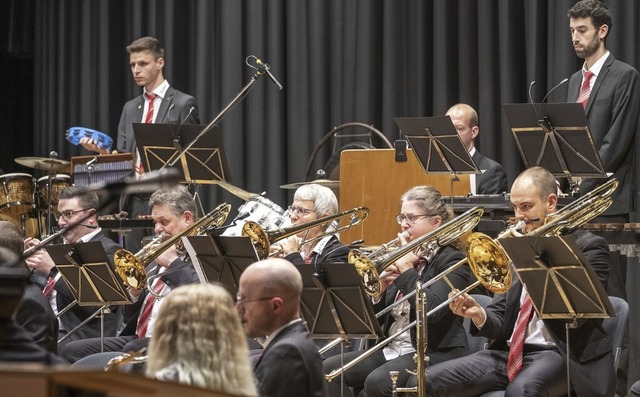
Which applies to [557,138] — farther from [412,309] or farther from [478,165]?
[478,165]

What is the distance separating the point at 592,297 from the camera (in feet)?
16.2

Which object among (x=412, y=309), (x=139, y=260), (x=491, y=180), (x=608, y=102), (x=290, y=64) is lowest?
(x=412, y=309)

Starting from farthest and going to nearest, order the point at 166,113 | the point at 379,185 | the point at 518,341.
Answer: the point at 166,113 < the point at 379,185 < the point at 518,341

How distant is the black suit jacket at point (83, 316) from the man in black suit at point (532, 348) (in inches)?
103

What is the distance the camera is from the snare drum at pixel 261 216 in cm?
754

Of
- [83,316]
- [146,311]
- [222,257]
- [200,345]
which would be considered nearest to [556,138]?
[222,257]

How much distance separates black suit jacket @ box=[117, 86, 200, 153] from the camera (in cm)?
913

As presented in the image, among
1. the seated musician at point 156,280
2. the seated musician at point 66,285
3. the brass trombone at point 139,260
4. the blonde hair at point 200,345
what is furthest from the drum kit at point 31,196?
the blonde hair at point 200,345

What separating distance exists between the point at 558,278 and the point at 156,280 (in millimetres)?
2865

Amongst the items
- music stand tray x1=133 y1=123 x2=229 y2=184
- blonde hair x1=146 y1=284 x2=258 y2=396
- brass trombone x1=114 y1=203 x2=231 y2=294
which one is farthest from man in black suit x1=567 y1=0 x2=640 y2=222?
blonde hair x1=146 y1=284 x2=258 y2=396

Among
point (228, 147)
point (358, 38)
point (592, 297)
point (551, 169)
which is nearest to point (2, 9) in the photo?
point (228, 147)

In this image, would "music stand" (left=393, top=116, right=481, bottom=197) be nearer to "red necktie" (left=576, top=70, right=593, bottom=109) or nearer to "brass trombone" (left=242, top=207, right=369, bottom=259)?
"brass trombone" (left=242, top=207, right=369, bottom=259)

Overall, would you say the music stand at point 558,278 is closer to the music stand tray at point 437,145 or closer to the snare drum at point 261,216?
the music stand tray at point 437,145

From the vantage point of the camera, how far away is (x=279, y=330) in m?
4.27
